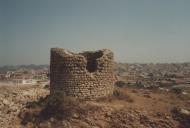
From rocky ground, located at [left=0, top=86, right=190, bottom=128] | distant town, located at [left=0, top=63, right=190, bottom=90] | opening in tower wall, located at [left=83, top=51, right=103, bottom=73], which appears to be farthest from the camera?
distant town, located at [left=0, top=63, right=190, bottom=90]

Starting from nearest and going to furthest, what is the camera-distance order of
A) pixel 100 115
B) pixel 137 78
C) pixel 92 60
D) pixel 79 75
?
pixel 100 115
pixel 79 75
pixel 92 60
pixel 137 78

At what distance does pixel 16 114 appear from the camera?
1309 cm

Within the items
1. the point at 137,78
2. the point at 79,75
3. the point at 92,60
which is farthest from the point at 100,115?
the point at 137,78

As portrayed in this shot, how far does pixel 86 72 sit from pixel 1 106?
4.30 meters

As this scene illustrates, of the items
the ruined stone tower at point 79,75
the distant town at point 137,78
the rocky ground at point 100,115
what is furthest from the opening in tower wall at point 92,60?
the distant town at point 137,78

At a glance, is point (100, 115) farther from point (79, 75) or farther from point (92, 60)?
point (92, 60)

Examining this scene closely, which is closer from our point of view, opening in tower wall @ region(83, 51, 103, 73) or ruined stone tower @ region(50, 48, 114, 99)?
ruined stone tower @ region(50, 48, 114, 99)

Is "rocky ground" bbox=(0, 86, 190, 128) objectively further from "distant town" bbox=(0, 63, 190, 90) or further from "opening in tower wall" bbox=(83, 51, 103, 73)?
"distant town" bbox=(0, 63, 190, 90)

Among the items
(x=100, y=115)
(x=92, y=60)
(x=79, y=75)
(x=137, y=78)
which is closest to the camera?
(x=100, y=115)

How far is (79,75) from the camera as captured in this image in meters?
12.4

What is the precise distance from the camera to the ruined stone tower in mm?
12406

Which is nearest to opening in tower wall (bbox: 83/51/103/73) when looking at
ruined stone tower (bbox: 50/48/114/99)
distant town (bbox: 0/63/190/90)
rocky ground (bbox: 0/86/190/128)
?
ruined stone tower (bbox: 50/48/114/99)

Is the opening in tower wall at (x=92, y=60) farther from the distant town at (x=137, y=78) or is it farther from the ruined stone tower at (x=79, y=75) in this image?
the distant town at (x=137, y=78)

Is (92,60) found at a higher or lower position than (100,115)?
higher
